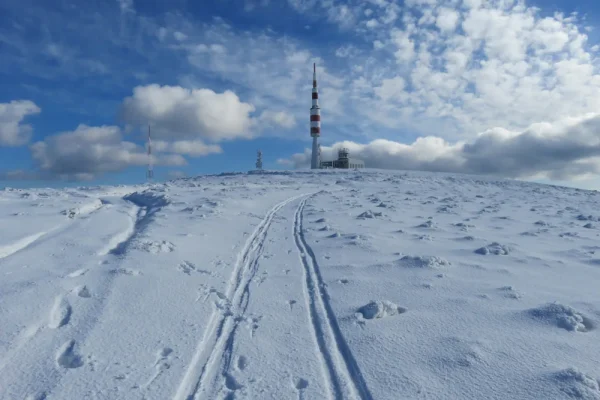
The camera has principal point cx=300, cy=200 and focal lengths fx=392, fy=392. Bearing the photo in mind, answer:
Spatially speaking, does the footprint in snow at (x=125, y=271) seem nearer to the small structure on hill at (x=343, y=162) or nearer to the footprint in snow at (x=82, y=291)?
the footprint in snow at (x=82, y=291)

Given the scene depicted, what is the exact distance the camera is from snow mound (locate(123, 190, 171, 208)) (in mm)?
17541

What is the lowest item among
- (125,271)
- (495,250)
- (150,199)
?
(125,271)

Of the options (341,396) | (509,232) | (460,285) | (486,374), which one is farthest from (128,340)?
(509,232)

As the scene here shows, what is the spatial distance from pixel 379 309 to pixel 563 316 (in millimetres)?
2644

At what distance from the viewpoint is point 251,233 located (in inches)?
489

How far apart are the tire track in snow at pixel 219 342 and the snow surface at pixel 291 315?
2 cm

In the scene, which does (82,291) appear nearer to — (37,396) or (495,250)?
(37,396)

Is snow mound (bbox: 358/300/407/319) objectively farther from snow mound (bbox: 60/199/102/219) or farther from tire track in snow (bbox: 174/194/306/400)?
snow mound (bbox: 60/199/102/219)

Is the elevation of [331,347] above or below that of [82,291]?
below

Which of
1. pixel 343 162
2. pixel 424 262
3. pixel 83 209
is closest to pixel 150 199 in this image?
pixel 83 209

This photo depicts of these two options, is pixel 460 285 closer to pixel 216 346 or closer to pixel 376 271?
pixel 376 271

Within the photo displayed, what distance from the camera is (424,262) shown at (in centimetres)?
862

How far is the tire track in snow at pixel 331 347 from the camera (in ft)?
14.3

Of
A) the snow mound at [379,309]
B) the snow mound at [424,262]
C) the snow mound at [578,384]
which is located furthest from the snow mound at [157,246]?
the snow mound at [578,384]
